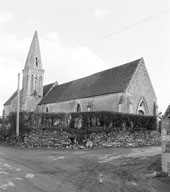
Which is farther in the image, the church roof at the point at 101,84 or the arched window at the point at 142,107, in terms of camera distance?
the arched window at the point at 142,107

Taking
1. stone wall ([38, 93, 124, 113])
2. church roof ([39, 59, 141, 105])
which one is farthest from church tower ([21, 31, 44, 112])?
stone wall ([38, 93, 124, 113])

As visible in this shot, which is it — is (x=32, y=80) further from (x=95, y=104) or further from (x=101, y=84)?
(x=95, y=104)

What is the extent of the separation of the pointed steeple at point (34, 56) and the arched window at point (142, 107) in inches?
952

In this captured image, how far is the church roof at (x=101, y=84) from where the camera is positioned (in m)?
29.4

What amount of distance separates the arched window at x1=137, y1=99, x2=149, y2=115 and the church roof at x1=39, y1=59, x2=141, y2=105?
392 cm

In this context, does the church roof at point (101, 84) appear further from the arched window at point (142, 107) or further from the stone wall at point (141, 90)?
the arched window at point (142, 107)

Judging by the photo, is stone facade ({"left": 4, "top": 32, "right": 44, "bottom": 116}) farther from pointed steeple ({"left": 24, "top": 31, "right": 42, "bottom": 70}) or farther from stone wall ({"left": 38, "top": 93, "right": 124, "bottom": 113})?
stone wall ({"left": 38, "top": 93, "right": 124, "bottom": 113})

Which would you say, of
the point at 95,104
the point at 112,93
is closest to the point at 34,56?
the point at 95,104

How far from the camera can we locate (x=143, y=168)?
939 centimetres

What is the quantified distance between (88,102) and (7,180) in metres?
25.0

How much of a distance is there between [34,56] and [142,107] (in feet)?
82.2

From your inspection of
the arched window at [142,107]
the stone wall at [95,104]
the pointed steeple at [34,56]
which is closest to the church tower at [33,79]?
the pointed steeple at [34,56]

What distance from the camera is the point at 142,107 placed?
102ft

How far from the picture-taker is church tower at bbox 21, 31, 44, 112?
45125 mm
